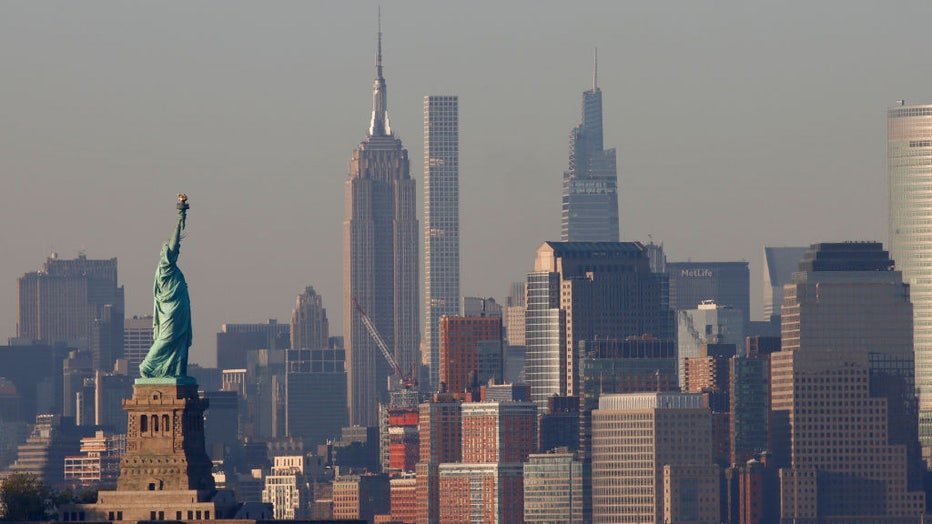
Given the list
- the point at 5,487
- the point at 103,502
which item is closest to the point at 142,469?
the point at 103,502

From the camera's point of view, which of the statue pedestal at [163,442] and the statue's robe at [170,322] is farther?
the statue's robe at [170,322]

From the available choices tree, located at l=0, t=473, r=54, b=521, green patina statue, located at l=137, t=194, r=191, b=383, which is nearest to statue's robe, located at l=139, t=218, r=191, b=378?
green patina statue, located at l=137, t=194, r=191, b=383

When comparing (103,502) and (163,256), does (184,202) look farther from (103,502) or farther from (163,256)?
(103,502)

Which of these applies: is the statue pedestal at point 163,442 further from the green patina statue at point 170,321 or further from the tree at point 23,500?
the tree at point 23,500

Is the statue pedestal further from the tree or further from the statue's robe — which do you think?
the tree

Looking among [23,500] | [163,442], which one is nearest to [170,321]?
[163,442]

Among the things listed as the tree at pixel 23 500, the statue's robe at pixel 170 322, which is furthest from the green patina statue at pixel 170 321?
the tree at pixel 23 500

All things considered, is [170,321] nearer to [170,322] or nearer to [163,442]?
[170,322]
